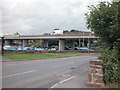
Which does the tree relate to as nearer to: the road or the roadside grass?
the roadside grass

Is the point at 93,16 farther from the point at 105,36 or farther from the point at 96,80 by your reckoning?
the point at 96,80

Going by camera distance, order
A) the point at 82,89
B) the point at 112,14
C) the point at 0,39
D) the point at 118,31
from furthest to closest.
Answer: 1. the point at 0,39
2. the point at 112,14
3. the point at 118,31
4. the point at 82,89

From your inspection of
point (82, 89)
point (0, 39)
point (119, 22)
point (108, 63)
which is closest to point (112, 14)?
point (119, 22)

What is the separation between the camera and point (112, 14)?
894 cm

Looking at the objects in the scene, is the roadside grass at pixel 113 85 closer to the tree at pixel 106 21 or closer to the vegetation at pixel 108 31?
the vegetation at pixel 108 31

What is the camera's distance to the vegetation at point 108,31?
325 inches

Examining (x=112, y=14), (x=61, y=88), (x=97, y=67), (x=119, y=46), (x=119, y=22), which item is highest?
(x=112, y=14)

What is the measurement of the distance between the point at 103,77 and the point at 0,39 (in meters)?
23.9

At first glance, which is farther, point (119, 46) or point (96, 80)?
point (119, 46)

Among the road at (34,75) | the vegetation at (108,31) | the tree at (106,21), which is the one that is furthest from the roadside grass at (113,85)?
the road at (34,75)

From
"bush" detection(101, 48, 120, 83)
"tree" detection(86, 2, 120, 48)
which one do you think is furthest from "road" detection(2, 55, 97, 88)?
"tree" detection(86, 2, 120, 48)

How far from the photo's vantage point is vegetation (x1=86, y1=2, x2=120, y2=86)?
8.27 meters

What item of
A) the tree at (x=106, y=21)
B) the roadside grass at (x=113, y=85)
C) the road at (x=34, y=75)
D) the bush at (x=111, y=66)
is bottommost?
the road at (x=34, y=75)

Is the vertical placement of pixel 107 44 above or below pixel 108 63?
above
